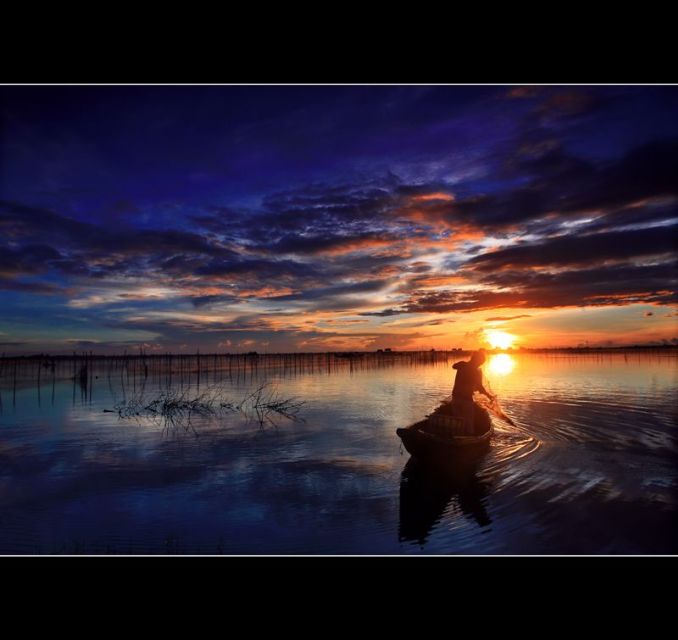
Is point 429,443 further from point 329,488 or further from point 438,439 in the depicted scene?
point 329,488

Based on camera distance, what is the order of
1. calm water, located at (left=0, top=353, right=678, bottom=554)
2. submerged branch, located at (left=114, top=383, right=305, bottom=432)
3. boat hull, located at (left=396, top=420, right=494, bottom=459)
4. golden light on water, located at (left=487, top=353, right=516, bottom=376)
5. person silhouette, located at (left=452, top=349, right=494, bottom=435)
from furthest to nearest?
golden light on water, located at (left=487, top=353, right=516, bottom=376)
submerged branch, located at (left=114, top=383, right=305, bottom=432)
person silhouette, located at (left=452, top=349, right=494, bottom=435)
boat hull, located at (left=396, top=420, right=494, bottom=459)
calm water, located at (left=0, top=353, right=678, bottom=554)

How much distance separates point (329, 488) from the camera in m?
7.83

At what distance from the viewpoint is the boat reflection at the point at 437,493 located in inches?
245

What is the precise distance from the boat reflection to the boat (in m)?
0.20

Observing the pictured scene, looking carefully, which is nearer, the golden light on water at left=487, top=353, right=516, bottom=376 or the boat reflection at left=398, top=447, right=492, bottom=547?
the boat reflection at left=398, top=447, right=492, bottom=547

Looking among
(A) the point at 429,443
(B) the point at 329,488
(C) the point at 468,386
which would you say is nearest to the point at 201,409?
(B) the point at 329,488

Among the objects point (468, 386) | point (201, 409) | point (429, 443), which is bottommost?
point (201, 409)

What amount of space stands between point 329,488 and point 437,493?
1.73 metres

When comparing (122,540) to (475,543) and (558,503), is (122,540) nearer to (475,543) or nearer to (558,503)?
(475,543)

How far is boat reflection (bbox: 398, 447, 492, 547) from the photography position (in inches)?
245

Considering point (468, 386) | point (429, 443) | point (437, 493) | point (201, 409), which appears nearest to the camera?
point (437, 493)

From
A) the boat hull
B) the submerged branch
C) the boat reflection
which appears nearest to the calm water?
the boat reflection

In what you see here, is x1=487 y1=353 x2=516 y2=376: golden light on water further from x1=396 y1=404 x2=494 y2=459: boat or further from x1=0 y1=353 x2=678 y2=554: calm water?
x1=396 y1=404 x2=494 y2=459: boat
